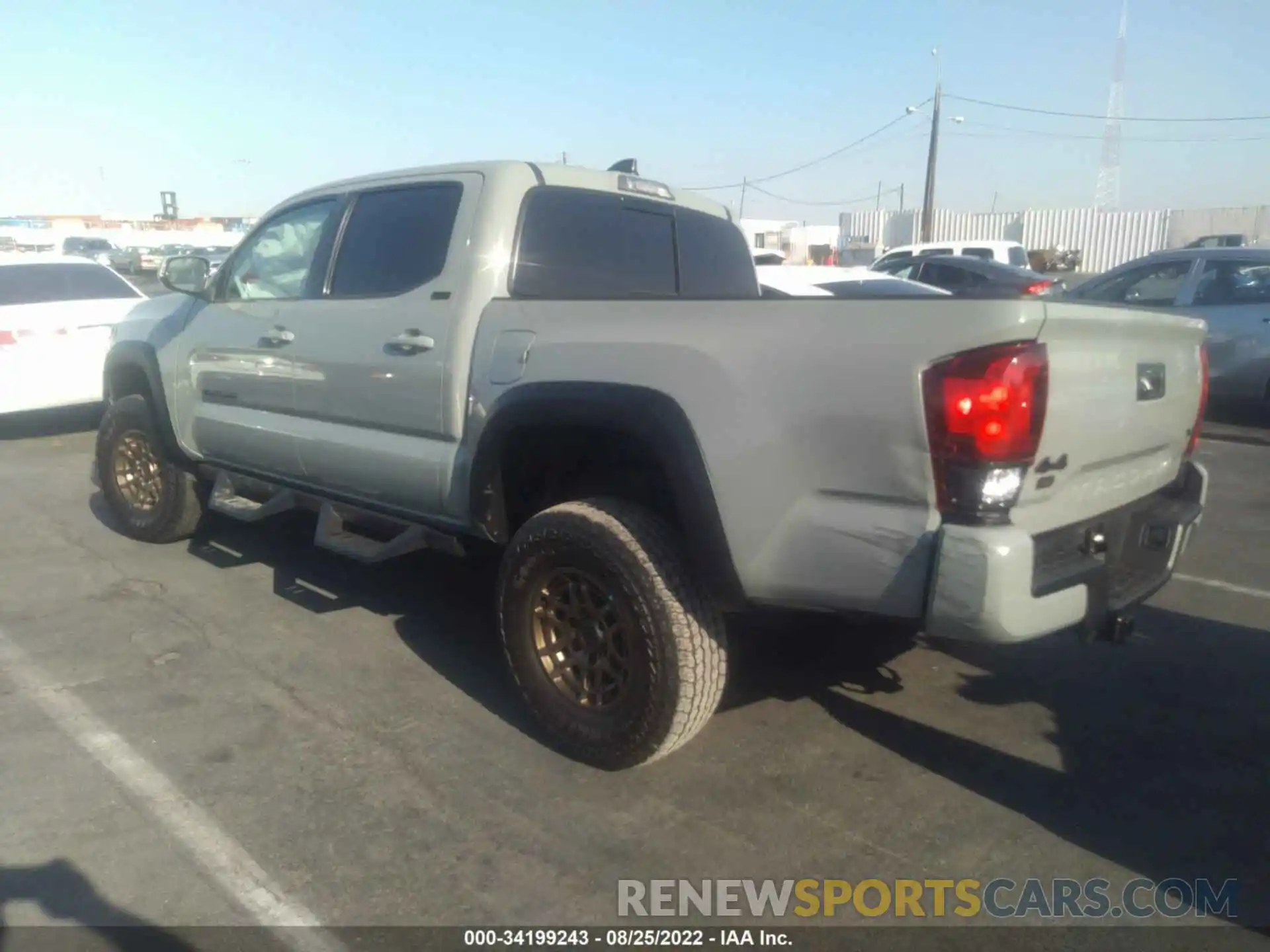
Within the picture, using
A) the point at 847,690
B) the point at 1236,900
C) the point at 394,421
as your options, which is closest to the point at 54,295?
the point at 394,421

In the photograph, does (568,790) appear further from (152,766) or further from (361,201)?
(361,201)

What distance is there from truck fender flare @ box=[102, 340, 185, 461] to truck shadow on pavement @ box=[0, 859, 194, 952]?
9.81 feet

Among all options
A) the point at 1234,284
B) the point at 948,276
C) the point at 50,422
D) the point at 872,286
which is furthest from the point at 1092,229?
the point at 50,422

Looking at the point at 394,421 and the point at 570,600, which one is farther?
the point at 394,421

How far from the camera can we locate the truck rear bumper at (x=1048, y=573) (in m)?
2.59

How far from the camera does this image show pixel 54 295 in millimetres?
9086

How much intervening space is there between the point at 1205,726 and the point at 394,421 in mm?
Result: 3196

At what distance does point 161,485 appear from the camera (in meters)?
5.84

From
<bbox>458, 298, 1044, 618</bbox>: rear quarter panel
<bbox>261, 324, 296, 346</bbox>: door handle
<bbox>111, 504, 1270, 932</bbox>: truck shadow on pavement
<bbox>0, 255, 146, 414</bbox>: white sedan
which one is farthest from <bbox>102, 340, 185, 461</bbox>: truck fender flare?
<bbox>458, 298, 1044, 618</bbox>: rear quarter panel

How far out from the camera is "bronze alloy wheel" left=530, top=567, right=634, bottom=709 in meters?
3.35

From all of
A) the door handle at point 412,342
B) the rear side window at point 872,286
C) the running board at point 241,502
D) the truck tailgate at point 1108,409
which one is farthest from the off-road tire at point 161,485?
the rear side window at point 872,286

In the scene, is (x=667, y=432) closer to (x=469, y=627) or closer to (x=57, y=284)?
(x=469, y=627)

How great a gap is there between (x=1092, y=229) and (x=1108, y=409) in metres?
37.9

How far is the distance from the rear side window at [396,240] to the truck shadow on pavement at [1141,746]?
90.3 inches
